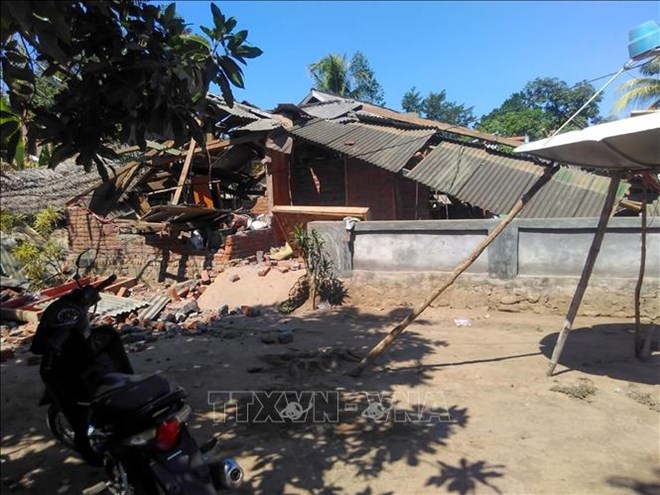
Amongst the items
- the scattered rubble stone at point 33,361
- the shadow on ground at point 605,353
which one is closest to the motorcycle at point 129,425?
the scattered rubble stone at point 33,361

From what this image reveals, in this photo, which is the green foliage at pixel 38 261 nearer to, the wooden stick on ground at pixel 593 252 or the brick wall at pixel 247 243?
the brick wall at pixel 247 243

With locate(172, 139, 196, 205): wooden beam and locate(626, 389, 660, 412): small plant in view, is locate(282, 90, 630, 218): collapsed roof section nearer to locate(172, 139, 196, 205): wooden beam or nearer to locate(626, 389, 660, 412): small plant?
locate(172, 139, 196, 205): wooden beam

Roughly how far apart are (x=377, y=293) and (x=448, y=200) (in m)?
5.21

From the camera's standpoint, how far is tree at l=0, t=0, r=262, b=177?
2.39 m

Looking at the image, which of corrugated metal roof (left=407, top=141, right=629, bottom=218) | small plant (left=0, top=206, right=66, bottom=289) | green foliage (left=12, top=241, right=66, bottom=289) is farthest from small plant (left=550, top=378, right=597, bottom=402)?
green foliage (left=12, top=241, right=66, bottom=289)

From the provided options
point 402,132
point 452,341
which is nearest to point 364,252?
point 452,341

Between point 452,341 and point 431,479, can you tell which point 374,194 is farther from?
point 431,479

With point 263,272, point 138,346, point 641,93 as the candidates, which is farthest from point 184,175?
point 641,93

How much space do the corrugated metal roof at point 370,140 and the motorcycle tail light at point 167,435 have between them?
25.0ft

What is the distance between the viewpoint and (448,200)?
12.2 m

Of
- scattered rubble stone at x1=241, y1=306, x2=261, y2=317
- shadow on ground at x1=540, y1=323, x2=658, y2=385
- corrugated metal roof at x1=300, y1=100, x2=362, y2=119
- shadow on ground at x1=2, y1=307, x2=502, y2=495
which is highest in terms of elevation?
corrugated metal roof at x1=300, y1=100, x2=362, y2=119

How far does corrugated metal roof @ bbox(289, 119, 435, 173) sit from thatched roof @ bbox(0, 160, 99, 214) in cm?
606

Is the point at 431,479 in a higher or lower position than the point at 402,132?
lower

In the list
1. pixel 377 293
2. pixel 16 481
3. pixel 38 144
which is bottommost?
pixel 16 481
